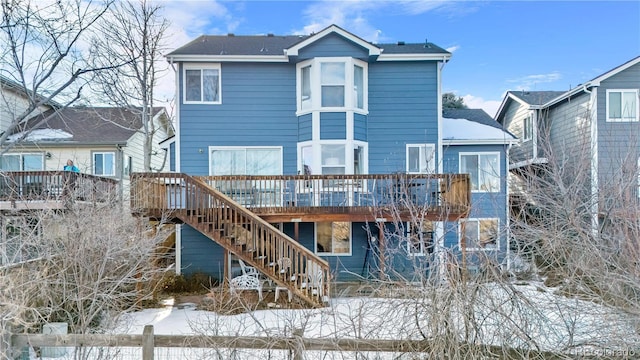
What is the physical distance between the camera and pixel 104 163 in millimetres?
16828

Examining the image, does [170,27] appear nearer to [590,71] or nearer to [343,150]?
[343,150]

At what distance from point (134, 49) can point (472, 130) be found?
14165 mm

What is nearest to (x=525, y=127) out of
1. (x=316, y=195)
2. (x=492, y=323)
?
(x=316, y=195)

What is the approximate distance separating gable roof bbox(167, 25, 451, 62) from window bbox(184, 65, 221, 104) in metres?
0.40

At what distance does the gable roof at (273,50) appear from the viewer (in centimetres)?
1163

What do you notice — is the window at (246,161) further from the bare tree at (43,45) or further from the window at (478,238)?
the window at (478,238)

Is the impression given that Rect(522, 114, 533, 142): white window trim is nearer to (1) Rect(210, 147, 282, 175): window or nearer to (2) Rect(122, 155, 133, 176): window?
(1) Rect(210, 147, 282, 175): window

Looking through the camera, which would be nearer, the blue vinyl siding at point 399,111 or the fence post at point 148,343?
the fence post at point 148,343

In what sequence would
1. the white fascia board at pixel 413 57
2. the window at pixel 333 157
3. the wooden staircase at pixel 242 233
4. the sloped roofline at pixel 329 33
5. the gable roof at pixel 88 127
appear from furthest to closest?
the gable roof at pixel 88 127, the white fascia board at pixel 413 57, the window at pixel 333 157, the sloped roofline at pixel 329 33, the wooden staircase at pixel 242 233

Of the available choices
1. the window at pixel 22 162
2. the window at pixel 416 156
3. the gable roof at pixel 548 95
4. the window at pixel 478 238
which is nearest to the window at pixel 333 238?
the window at pixel 416 156

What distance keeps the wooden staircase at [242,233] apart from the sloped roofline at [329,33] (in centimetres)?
522

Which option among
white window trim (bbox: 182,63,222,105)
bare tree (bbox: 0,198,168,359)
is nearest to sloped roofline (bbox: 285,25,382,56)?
white window trim (bbox: 182,63,222,105)

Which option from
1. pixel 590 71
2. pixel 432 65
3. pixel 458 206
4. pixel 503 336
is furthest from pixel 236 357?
pixel 590 71

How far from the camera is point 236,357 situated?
3891mm
